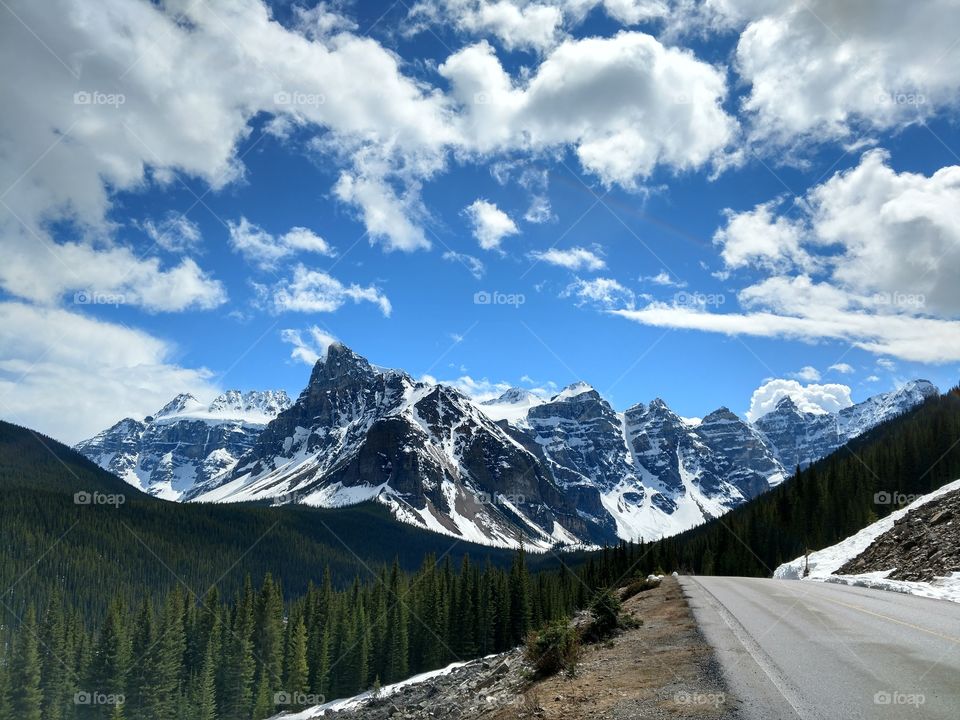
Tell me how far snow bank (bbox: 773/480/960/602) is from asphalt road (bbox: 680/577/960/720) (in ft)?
11.5

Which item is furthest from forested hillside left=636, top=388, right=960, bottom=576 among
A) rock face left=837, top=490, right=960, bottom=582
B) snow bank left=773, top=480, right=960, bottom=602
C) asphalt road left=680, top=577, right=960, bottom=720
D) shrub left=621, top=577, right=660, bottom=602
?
asphalt road left=680, top=577, right=960, bottom=720

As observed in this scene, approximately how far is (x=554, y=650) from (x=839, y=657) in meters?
6.10

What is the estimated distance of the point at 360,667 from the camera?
80500 millimetres

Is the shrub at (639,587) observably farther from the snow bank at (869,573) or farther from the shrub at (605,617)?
the shrub at (605,617)

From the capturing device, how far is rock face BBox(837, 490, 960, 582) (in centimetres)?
2834

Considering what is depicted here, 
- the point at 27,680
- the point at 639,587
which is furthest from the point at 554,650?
the point at 27,680

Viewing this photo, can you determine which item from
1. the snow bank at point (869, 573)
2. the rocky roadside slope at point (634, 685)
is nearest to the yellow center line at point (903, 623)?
the snow bank at point (869, 573)

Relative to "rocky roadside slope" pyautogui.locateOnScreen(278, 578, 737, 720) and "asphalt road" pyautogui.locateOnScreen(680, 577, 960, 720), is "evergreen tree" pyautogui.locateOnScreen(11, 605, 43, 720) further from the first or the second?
"asphalt road" pyautogui.locateOnScreen(680, 577, 960, 720)

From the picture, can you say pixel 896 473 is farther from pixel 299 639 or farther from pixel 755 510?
pixel 299 639

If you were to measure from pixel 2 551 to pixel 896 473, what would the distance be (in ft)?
612

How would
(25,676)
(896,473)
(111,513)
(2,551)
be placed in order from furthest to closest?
(111,513), (2,551), (896,473), (25,676)

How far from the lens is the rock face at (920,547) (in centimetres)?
2834

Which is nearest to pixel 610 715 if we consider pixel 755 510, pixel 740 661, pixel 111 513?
pixel 740 661

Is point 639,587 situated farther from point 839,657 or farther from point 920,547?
point 839,657
